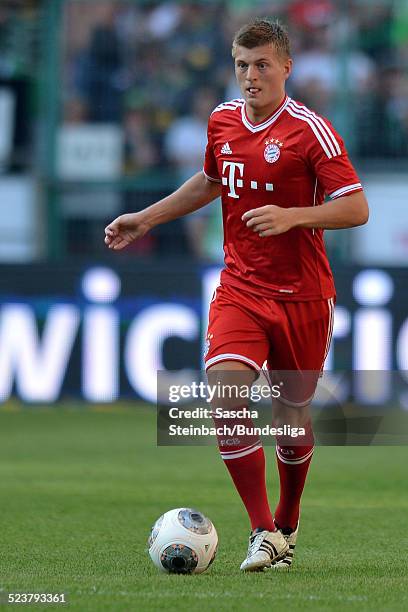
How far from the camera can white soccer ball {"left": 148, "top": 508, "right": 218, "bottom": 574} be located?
17.9 feet

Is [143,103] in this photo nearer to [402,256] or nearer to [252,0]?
[252,0]

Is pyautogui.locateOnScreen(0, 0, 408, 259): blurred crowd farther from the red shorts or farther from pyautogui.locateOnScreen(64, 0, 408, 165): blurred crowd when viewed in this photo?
the red shorts

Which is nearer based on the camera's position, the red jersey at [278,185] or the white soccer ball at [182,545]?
the white soccer ball at [182,545]

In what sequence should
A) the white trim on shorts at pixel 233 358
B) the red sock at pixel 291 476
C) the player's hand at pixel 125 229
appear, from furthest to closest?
1. the player's hand at pixel 125 229
2. the red sock at pixel 291 476
3. the white trim on shorts at pixel 233 358

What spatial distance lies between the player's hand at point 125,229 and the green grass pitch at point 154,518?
1449 millimetres

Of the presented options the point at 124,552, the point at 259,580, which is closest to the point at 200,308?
the point at 124,552

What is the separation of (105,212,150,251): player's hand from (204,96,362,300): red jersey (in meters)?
0.43

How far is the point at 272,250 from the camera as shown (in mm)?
5824

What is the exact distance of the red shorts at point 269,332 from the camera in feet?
18.6

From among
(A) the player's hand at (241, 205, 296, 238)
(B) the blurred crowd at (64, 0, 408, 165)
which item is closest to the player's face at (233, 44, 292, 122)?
(A) the player's hand at (241, 205, 296, 238)

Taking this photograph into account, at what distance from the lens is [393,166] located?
583 inches

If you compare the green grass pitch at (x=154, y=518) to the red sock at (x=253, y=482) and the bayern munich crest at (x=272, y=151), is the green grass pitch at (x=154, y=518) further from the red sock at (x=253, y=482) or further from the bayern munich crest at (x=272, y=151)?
the bayern munich crest at (x=272, y=151)

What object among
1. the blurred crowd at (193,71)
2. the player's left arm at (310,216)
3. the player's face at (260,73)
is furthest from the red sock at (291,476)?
the blurred crowd at (193,71)

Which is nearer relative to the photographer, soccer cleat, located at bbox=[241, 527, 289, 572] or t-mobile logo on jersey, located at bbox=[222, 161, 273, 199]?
soccer cleat, located at bbox=[241, 527, 289, 572]
